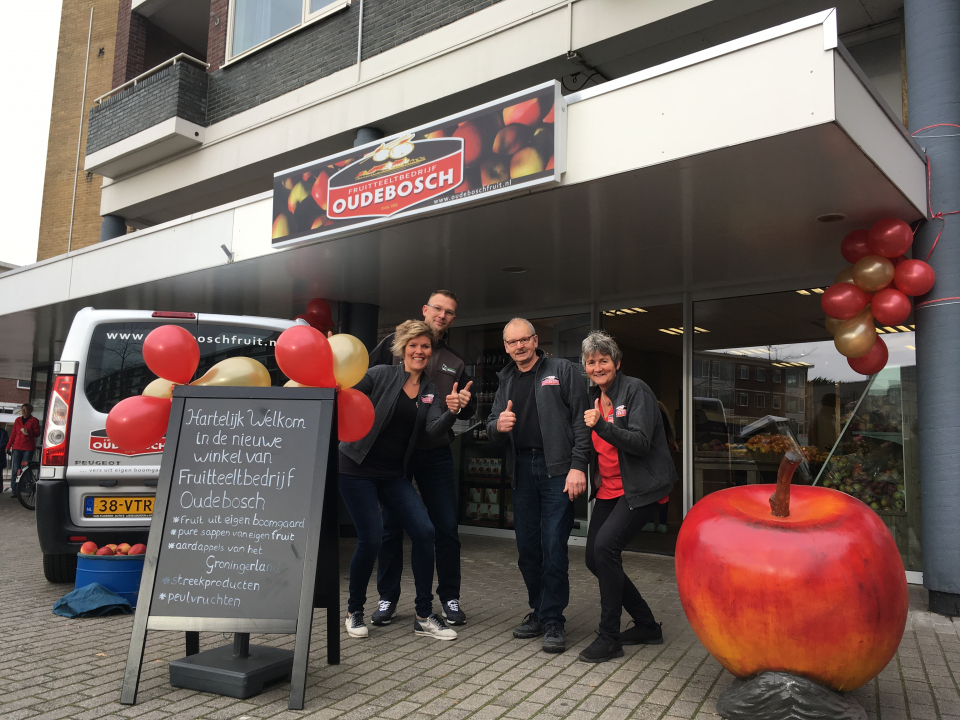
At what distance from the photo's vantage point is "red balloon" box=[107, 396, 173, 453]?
3.62m

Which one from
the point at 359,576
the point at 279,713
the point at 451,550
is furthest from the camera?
the point at 451,550

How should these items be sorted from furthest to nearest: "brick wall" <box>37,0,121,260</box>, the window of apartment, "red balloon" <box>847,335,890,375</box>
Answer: "brick wall" <box>37,0,121,260</box> < the window of apartment < "red balloon" <box>847,335,890,375</box>

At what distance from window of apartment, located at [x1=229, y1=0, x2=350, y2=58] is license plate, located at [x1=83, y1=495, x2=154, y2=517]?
7542 millimetres

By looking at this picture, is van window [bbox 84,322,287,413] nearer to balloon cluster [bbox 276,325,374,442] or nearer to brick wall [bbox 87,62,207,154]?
balloon cluster [bbox 276,325,374,442]

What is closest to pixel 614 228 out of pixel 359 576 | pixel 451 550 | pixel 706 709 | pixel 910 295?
pixel 910 295

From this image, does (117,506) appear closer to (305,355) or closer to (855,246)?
(305,355)

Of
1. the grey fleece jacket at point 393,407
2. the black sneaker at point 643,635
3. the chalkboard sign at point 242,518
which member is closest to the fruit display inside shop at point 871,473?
the black sneaker at point 643,635

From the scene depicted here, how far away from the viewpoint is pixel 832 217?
18.2ft

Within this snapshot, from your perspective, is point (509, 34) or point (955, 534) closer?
point (955, 534)

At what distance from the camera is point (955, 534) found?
5.22m

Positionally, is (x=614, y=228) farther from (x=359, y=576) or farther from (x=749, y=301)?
(x=359, y=576)

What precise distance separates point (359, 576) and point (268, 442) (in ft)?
3.95

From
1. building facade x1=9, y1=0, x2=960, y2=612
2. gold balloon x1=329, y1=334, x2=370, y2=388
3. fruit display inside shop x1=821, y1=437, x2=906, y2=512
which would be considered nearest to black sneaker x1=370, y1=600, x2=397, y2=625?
gold balloon x1=329, y1=334, x2=370, y2=388

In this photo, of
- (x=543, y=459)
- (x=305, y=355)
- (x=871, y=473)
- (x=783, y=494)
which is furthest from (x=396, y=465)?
(x=871, y=473)
